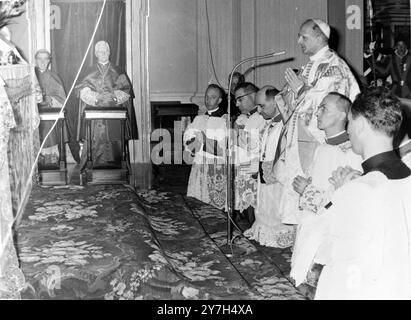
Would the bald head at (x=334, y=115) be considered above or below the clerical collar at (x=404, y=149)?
above

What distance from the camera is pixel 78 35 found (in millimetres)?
11328

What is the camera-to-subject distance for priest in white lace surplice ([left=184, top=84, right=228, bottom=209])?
7.20 meters

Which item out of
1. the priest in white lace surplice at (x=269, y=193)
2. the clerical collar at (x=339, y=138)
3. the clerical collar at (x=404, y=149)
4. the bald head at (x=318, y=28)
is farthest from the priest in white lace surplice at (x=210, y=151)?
the clerical collar at (x=404, y=149)

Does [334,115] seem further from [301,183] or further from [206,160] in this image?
[206,160]

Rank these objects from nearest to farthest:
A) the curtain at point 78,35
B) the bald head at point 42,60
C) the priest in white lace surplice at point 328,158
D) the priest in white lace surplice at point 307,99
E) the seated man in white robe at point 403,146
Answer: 1. the seated man in white robe at point 403,146
2. the priest in white lace surplice at point 328,158
3. the priest in white lace surplice at point 307,99
4. the bald head at point 42,60
5. the curtain at point 78,35

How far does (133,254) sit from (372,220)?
6.22ft

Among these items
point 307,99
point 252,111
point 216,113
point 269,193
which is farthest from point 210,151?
point 307,99

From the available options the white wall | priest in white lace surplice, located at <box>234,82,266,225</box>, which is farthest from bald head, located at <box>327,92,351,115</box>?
the white wall

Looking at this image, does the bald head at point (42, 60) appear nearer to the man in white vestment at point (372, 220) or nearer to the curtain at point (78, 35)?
the curtain at point (78, 35)

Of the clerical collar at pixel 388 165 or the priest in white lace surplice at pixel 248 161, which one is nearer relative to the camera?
the clerical collar at pixel 388 165

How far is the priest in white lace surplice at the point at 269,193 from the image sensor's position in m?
5.95

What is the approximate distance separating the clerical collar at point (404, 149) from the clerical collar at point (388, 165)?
1.15 m

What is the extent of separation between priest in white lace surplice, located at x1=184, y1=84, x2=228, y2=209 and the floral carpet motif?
96 cm
